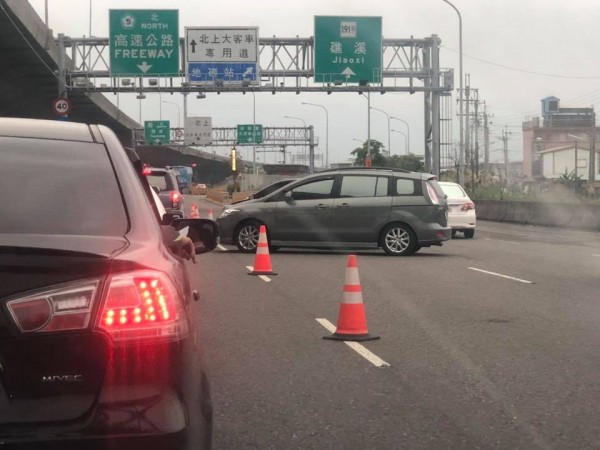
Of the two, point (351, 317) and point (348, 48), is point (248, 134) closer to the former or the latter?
point (348, 48)

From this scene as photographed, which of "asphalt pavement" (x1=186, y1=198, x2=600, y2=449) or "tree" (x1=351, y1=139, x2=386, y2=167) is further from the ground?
"tree" (x1=351, y1=139, x2=386, y2=167)

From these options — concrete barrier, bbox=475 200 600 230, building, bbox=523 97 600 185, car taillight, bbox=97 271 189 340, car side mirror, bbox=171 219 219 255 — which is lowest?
concrete barrier, bbox=475 200 600 230

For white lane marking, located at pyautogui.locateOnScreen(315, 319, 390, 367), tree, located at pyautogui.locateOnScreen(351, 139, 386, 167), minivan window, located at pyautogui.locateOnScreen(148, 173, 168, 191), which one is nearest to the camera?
white lane marking, located at pyautogui.locateOnScreen(315, 319, 390, 367)

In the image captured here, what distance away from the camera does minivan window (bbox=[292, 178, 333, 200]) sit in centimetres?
1791

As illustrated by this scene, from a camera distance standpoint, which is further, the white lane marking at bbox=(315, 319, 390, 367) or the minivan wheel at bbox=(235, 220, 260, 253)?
the minivan wheel at bbox=(235, 220, 260, 253)

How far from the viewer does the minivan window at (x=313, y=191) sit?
1791cm

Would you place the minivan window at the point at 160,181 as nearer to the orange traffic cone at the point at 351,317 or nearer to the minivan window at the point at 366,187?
the minivan window at the point at 366,187

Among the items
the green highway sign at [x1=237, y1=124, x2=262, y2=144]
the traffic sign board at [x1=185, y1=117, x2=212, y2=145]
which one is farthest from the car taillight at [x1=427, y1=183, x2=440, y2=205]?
the green highway sign at [x1=237, y1=124, x2=262, y2=144]

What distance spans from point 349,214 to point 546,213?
55.7 ft

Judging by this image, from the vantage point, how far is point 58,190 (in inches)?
133

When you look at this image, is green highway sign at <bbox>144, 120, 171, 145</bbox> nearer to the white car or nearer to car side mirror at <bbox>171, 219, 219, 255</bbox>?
the white car

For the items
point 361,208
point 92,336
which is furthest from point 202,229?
point 361,208

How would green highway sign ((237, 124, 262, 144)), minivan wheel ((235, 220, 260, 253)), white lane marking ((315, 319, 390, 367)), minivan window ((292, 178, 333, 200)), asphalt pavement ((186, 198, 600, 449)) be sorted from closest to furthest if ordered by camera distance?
asphalt pavement ((186, 198, 600, 449))
white lane marking ((315, 319, 390, 367))
minivan wheel ((235, 220, 260, 253))
minivan window ((292, 178, 333, 200))
green highway sign ((237, 124, 262, 144))

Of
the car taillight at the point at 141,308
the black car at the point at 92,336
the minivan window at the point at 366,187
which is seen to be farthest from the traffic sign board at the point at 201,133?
the car taillight at the point at 141,308
